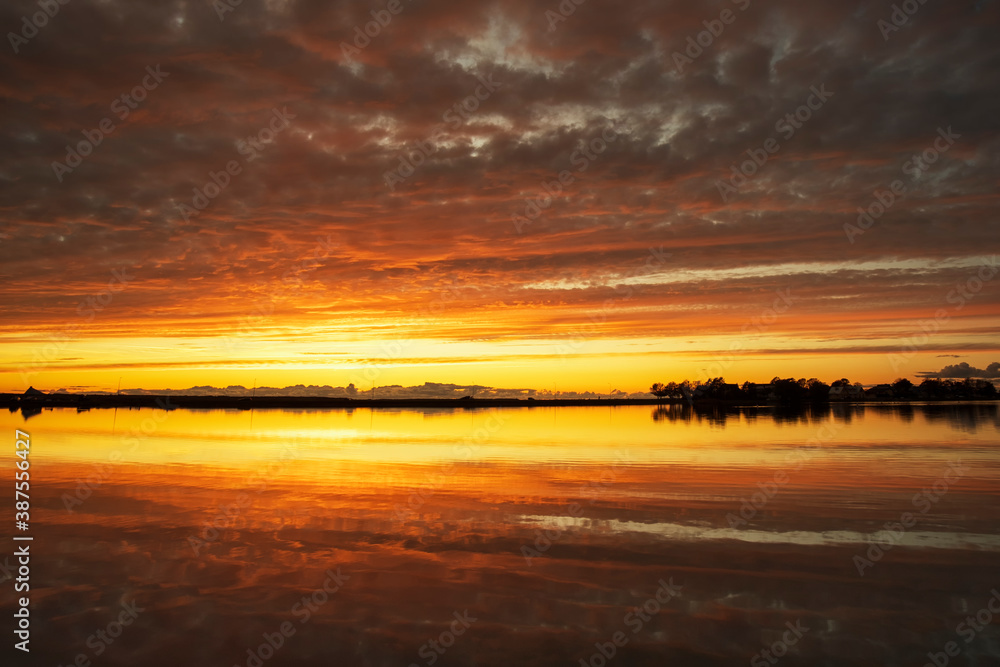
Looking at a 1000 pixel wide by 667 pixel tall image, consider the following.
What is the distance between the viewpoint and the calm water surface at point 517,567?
10.1m

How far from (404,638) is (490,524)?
8277mm

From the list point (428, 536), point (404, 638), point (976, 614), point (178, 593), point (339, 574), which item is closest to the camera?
point (404, 638)

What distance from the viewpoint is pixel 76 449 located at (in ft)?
137

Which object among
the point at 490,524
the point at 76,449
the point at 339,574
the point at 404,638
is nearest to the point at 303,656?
the point at 404,638

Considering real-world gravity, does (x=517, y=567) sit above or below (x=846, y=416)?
above

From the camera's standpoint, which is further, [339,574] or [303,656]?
[339,574]

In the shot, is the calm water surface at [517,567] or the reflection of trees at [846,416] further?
the reflection of trees at [846,416]

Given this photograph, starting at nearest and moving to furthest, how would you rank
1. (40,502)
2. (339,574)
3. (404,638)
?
(404,638) → (339,574) → (40,502)

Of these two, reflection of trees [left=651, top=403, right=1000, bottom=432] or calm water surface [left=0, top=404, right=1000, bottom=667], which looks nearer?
calm water surface [left=0, top=404, right=1000, bottom=667]

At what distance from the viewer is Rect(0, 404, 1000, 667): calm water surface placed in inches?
400

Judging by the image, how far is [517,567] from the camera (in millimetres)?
14125

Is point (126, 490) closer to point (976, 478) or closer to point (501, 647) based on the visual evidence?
point (501, 647)

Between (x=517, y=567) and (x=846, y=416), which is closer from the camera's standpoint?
(x=517, y=567)

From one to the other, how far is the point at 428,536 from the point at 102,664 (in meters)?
8.51
